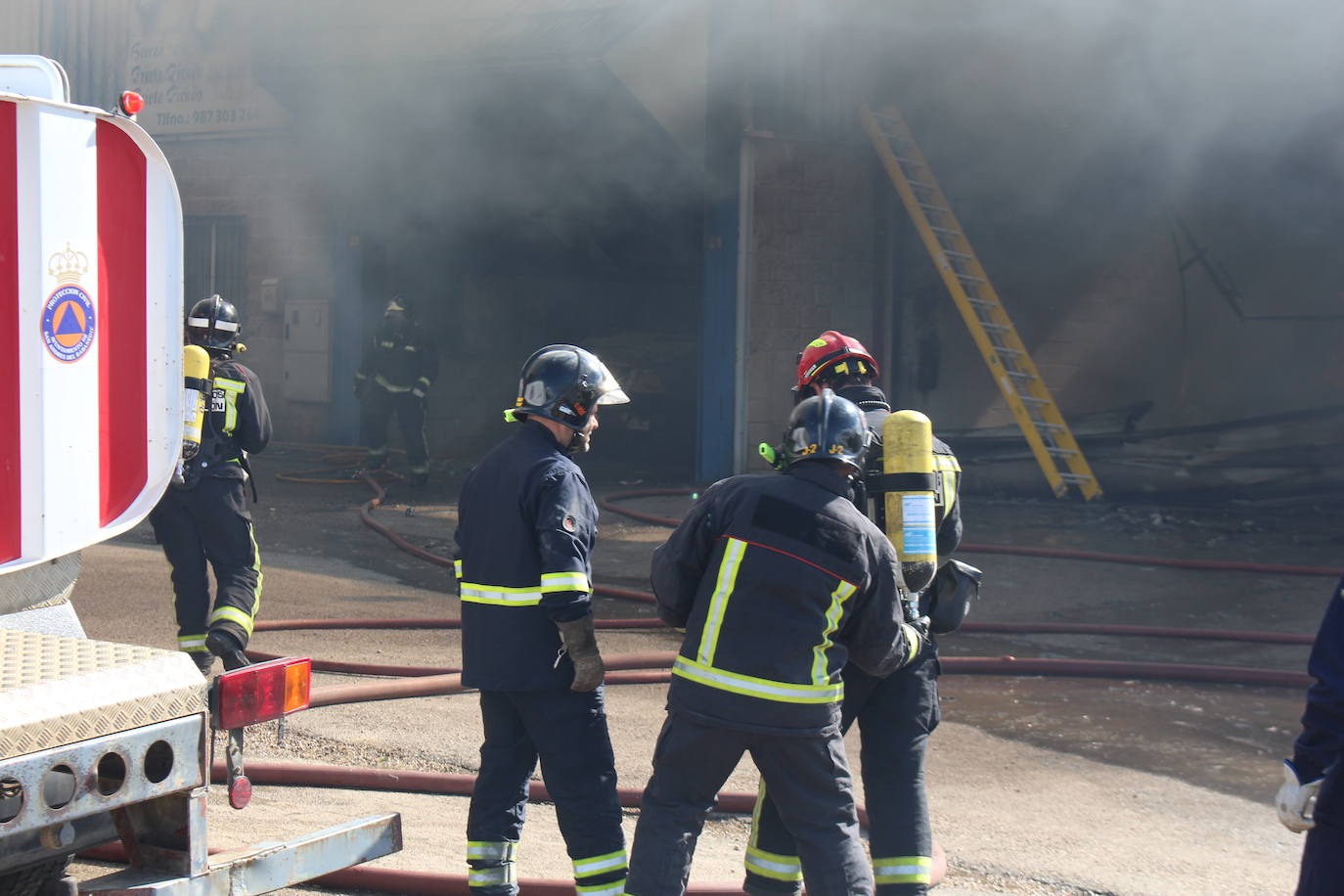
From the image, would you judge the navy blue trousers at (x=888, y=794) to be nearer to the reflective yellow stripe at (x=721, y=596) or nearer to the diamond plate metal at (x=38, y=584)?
the reflective yellow stripe at (x=721, y=596)

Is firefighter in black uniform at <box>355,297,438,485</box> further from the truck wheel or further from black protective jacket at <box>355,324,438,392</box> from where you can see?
the truck wheel

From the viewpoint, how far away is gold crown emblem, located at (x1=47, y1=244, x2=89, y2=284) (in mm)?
2551

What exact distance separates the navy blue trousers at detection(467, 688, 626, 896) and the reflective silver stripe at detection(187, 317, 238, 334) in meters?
2.51

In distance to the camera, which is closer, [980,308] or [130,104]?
[130,104]

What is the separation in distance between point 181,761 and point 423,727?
9.17 ft

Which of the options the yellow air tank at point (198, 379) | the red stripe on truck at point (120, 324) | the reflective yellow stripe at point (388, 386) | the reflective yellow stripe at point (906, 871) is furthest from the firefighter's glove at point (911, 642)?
the reflective yellow stripe at point (388, 386)

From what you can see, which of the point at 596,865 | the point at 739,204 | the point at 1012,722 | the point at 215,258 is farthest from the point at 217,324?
the point at 215,258

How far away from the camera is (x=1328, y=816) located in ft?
7.81

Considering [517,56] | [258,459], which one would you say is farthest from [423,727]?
[258,459]

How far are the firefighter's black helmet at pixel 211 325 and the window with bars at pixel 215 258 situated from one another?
9748 millimetres

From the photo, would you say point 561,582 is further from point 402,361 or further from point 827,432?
point 402,361

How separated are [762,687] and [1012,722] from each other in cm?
270

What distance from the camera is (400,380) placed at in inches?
469

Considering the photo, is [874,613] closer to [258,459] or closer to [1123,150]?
[1123,150]
